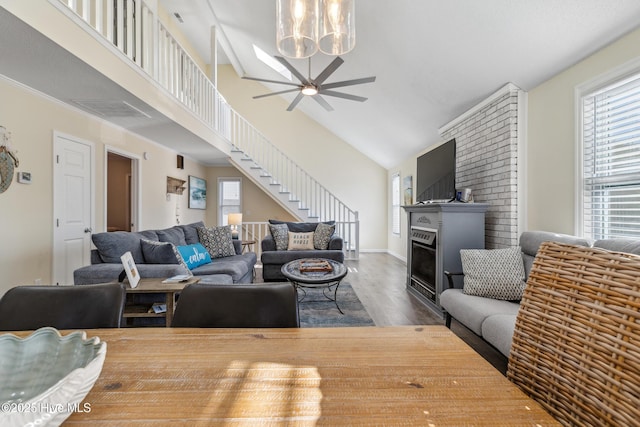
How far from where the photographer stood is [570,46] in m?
2.38

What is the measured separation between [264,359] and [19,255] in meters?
3.61

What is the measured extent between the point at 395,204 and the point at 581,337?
7.03 metres

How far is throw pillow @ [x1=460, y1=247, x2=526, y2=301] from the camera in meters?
2.43

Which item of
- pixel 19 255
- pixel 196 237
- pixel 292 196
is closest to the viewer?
pixel 19 255

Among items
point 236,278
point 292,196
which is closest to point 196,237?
point 236,278

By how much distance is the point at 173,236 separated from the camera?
3771 mm

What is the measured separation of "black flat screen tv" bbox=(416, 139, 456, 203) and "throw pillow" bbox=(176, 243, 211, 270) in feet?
10.6

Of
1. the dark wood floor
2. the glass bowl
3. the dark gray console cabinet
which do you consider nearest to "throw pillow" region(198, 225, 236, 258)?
the dark wood floor

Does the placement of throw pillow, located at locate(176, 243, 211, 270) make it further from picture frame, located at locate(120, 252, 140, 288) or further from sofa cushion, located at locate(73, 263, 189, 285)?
picture frame, located at locate(120, 252, 140, 288)

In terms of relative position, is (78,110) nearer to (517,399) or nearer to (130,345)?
(130,345)

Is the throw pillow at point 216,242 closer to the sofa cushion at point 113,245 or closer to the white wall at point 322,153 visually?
the sofa cushion at point 113,245

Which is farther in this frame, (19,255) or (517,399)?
(19,255)

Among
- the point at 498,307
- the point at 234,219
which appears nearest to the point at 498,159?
the point at 498,307

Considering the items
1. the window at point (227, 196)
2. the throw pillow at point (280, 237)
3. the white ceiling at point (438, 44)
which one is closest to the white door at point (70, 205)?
the throw pillow at point (280, 237)
